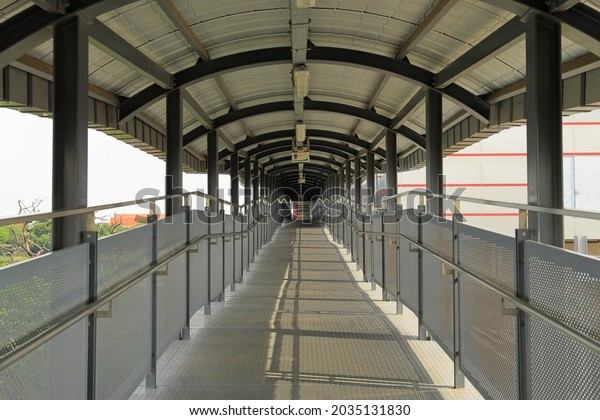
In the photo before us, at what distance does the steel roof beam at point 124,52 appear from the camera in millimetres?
5258

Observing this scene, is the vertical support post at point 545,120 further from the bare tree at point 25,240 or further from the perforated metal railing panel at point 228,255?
the perforated metal railing panel at point 228,255

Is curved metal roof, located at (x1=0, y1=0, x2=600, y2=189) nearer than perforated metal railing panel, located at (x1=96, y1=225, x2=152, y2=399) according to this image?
No

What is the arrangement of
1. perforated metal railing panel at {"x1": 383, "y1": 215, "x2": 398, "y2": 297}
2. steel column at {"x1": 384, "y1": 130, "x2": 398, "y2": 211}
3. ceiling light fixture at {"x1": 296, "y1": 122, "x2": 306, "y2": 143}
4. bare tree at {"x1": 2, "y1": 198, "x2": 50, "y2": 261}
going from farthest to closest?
ceiling light fixture at {"x1": 296, "y1": 122, "x2": 306, "y2": 143}
steel column at {"x1": 384, "y1": 130, "x2": 398, "y2": 211}
perforated metal railing panel at {"x1": 383, "y1": 215, "x2": 398, "y2": 297}
bare tree at {"x1": 2, "y1": 198, "x2": 50, "y2": 261}

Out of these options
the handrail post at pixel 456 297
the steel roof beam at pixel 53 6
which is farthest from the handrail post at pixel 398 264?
the steel roof beam at pixel 53 6

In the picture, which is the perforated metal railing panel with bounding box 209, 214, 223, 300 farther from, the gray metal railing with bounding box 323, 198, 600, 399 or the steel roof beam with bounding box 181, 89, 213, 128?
the gray metal railing with bounding box 323, 198, 600, 399

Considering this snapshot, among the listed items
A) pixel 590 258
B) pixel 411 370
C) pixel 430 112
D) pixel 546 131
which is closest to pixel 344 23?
pixel 430 112

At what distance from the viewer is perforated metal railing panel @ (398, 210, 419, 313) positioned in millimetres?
5684

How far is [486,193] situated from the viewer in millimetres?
28453

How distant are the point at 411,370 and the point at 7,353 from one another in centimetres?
323

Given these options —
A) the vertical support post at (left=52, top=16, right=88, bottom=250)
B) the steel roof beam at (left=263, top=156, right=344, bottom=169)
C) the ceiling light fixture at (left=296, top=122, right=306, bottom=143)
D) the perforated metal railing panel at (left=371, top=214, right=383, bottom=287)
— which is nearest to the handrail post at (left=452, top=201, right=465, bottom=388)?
the vertical support post at (left=52, top=16, right=88, bottom=250)

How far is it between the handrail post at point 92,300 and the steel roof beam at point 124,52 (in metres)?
2.75

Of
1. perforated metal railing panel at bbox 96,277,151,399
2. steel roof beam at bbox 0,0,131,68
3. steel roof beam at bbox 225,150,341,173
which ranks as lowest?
perforated metal railing panel at bbox 96,277,151,399

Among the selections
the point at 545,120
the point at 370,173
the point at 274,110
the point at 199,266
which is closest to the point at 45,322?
the point at 199,266

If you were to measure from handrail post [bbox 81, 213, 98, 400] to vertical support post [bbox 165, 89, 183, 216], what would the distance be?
190 inches
